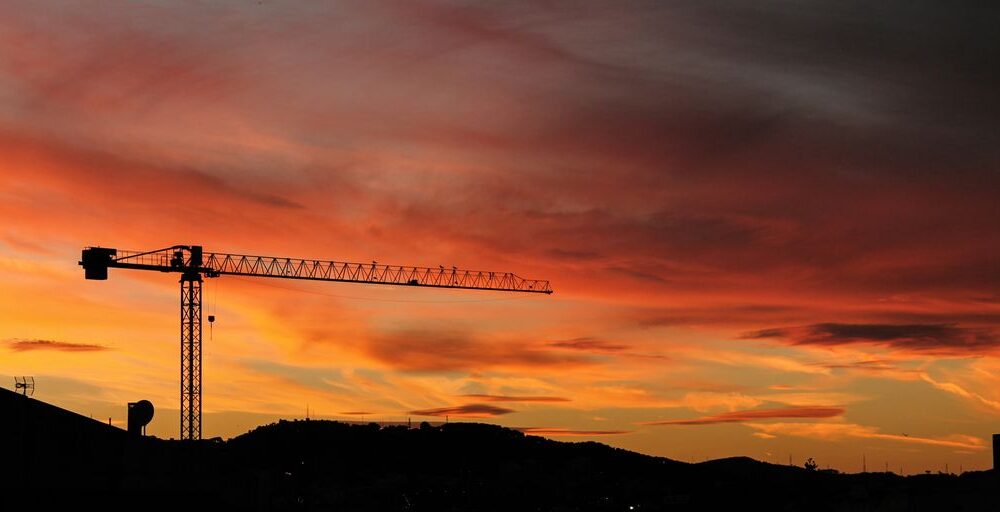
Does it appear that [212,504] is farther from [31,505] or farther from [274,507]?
[31,505]

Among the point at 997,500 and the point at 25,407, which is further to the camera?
the point at 997,500

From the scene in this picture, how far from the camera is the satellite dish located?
85.8 meters

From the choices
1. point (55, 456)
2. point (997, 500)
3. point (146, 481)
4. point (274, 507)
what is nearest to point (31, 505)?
point (55, 456)

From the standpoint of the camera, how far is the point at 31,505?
221 feet

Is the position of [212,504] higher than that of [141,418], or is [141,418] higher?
[141,418]

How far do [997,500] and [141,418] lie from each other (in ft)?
285

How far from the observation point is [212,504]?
82.1 m

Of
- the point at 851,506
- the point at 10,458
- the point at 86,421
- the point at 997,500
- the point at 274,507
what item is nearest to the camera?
the point at 10,458

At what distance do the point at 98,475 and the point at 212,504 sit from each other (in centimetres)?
1156

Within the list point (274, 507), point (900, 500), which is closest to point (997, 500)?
point (900, 500)

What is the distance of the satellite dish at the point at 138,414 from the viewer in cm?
8575

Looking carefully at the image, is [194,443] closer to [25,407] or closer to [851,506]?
[25,407]

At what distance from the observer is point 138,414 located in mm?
86000

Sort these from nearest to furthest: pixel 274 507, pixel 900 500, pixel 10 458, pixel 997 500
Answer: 1. pixel 10 458
2. pixel 274 507
3. pixel 997 500
4. pixel 900 500
